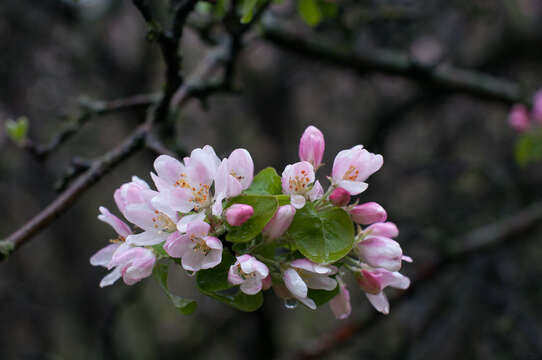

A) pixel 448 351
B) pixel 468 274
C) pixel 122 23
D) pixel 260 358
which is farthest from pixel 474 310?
pixel 122 23

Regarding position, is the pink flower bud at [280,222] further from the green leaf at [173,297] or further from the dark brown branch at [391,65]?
the dark brown branch at [391,65]

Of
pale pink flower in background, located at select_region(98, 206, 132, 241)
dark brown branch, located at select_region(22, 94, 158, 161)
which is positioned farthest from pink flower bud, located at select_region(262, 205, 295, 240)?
dark brown branch, located at select_region(22, 94, 158, 161)

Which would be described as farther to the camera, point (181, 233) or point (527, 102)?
point (527, 102)

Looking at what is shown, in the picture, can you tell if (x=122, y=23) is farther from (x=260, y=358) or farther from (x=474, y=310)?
(x=474, y=310)

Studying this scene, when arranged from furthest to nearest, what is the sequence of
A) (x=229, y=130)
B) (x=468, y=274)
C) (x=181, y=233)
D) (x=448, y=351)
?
1. (x=229, y=130)
2. (x=448, y=351)
3. (x=468, y=274)
4. (x=181, y=233)

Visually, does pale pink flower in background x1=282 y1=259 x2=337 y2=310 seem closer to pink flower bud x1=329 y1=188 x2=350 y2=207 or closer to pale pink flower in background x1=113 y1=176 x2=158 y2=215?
pink flower bud x1=329 y1=188 x2=350 y2=207

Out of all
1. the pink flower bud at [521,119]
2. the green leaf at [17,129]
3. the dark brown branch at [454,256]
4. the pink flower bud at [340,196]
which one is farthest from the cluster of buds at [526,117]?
the green leaf at [17,129]
